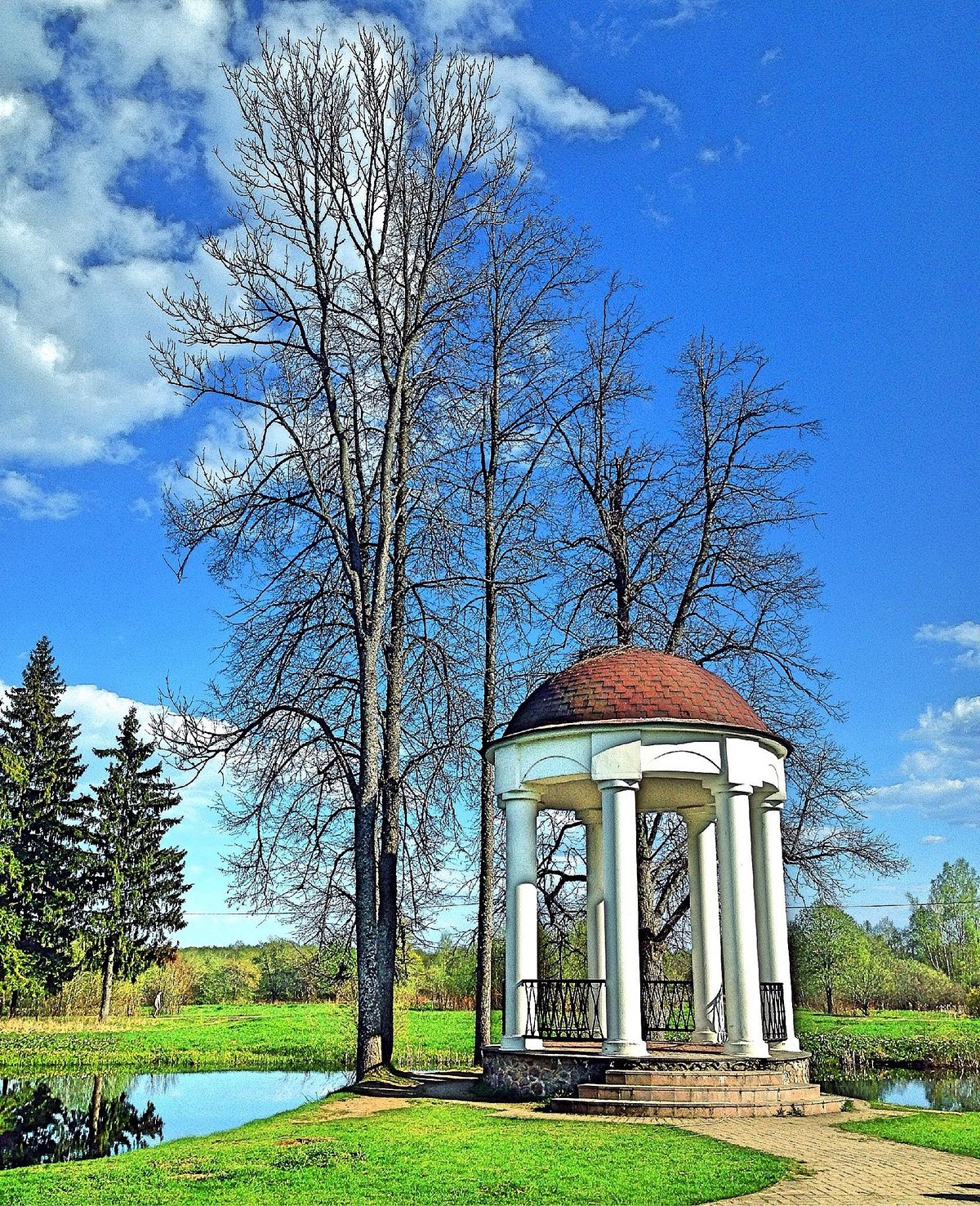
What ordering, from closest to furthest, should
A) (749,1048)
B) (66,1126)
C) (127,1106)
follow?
(749,1048), (66,1126), (127,1106)

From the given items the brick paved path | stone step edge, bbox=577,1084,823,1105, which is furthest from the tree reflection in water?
the brick paved path

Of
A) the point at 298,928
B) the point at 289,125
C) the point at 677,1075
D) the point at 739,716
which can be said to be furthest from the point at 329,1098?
the point at 289,125

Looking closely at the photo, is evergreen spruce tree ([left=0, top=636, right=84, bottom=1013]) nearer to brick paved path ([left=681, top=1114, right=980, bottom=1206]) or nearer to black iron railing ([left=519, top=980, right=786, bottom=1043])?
black iron railing ([left=519, top=980, right=786, bottom=1043])

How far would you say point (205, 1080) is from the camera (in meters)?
23.5

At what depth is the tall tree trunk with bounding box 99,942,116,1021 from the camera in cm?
3891

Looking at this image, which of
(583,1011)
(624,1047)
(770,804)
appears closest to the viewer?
(624,1047)

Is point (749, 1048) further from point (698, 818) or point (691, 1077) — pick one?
point (698, 818)

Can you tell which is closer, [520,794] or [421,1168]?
[421,1168]

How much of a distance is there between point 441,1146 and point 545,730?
601 cm

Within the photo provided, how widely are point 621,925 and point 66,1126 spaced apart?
31.9 feet

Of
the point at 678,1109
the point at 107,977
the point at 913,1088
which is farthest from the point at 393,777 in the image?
the point at 107,977

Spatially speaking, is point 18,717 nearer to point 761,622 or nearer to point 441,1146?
point 761,622

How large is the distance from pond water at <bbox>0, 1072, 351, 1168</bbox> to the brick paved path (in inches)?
310

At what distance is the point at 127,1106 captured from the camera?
18.9m
